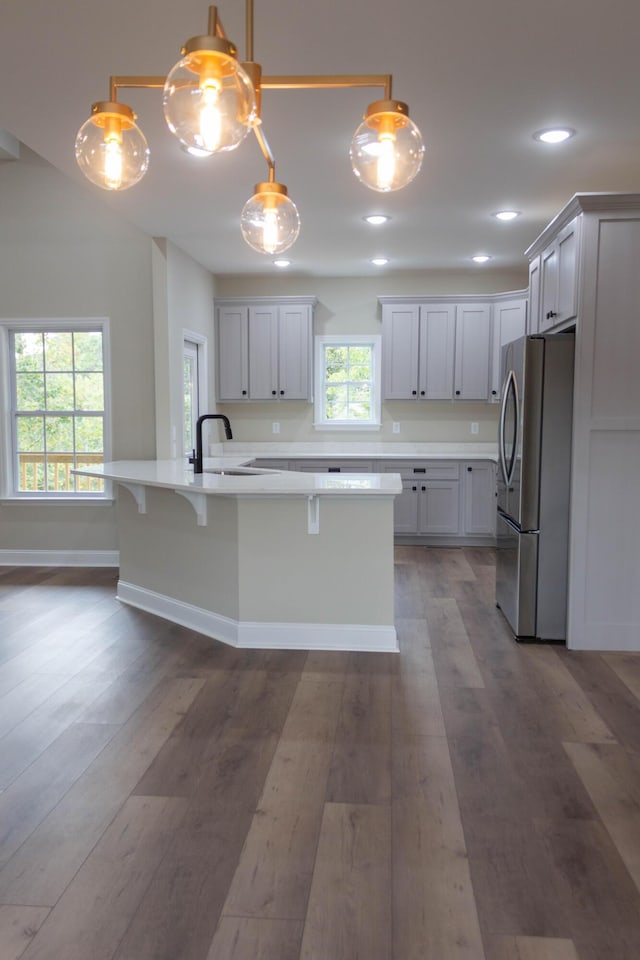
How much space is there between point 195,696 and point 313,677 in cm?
58

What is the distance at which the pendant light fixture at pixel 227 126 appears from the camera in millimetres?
1405

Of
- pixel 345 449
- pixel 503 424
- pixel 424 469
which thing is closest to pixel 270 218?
pixel 503 424

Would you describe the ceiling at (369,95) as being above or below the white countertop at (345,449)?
above

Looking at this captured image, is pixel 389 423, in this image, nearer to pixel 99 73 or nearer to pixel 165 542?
pixel 165 542

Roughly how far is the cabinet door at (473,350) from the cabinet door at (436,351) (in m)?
0.07

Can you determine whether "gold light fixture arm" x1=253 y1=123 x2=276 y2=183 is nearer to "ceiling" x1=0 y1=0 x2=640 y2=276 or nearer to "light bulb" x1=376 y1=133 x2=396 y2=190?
"light bulb" x1=376 y1=133 x2=396 y2=190

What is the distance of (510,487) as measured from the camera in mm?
4262

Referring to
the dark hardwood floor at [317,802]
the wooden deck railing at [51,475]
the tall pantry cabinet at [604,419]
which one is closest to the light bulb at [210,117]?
the dark hardwood floor at [317,802]

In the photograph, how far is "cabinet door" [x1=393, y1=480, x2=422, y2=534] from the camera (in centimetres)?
667

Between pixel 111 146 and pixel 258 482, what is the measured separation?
2.16m

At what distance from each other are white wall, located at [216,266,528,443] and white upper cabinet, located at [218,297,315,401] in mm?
289

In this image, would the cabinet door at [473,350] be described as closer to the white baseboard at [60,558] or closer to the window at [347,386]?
the window at [347,386]

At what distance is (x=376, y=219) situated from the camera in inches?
192

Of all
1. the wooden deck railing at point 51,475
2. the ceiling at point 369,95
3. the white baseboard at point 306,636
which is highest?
the ceiling at point 369,95
